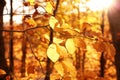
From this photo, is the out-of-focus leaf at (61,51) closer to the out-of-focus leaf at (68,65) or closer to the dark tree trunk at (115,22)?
the out-of-focus leaf at (68,65)

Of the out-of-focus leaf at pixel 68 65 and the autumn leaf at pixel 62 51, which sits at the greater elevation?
the autumn leaf at pixel 62 51

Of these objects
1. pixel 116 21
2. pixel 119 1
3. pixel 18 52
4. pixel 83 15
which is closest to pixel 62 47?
pixel 119 1

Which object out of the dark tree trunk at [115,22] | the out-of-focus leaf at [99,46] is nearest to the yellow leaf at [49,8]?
the out-of-focus leaf at [99,46]

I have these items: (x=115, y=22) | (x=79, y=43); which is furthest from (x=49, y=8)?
(x=115, y=22)

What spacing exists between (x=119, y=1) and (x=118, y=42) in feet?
2.60

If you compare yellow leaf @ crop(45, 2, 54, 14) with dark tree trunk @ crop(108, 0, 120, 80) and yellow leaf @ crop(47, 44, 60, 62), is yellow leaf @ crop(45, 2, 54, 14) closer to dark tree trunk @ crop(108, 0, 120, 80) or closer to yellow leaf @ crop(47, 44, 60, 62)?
yellow leaf @ crop(47, 44, 60, 62)

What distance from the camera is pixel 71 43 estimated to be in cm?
142

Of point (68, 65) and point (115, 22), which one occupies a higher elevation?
point (115, 22)

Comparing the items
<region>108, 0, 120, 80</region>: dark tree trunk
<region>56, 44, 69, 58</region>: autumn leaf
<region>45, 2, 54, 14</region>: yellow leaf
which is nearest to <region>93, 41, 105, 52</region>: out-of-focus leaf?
<region>56, 44, 69, 58</region>: autumn leaf

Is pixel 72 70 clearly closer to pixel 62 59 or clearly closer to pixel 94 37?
pixel 62 59

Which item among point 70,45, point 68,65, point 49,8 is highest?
point 49,8

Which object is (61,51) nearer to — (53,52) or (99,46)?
(53,52)

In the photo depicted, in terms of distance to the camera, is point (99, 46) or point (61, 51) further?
point (99, 46)

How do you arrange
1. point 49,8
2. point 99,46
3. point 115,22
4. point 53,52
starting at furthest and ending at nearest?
point 115,22 < point 49,8 < point 99,46 < point 53,52
